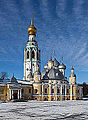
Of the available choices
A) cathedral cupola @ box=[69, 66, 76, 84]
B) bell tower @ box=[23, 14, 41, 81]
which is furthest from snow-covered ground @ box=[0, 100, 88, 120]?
bell tower @ box=[23, 14, 41, 81]

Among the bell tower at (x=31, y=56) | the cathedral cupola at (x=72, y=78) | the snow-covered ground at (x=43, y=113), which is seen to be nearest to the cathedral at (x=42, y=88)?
the cathedral cupola at (x=72, y=78)

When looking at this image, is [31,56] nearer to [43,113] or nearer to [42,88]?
[42,88]

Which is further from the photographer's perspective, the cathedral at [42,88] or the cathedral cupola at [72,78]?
the cathedral cupola at [72,78]

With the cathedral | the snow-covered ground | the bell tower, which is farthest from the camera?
the bell tower

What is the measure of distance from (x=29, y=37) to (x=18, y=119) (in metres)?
66.6

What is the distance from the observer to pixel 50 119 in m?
18.7

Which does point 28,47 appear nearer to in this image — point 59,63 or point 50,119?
point 59,63

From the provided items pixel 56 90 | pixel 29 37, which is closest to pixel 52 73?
pixel 56 90

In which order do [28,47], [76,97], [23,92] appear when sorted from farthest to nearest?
[28,47]
[76,97]
[23,92]

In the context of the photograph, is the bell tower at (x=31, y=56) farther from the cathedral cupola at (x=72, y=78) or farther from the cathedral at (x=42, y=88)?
the cathedral cupola at (x=72, y=78)

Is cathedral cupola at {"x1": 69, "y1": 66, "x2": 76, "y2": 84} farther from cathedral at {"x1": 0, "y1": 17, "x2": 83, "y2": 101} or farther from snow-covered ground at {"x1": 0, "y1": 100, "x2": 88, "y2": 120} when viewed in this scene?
snow-covered ground at {"x1": 0, "y1": 100, "x2": 88, "y2": 120}

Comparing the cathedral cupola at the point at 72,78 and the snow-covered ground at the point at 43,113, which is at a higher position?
the cathedral cupola at the point at 72,78

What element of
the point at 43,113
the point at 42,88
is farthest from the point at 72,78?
the point at 43,113

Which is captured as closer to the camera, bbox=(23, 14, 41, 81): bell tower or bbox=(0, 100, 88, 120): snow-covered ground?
bbox=(0, 100, 88, 120): snow-covered ground
